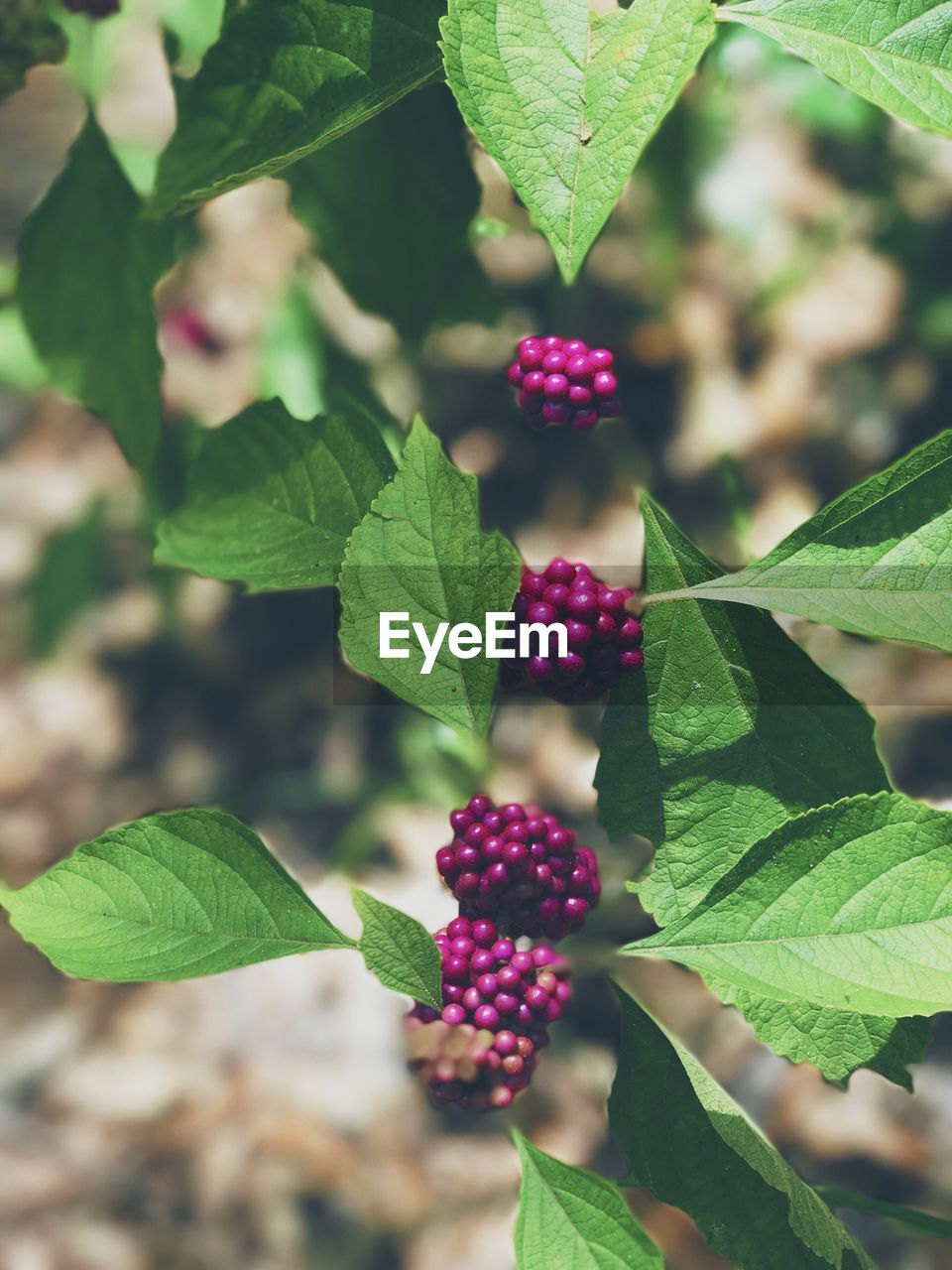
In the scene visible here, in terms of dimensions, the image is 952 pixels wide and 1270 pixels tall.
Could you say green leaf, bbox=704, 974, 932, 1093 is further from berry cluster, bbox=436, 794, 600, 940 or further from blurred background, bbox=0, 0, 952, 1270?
blurred background, bbox=0, 0, 952, 1270

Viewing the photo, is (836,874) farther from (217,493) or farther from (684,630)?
(217,493)

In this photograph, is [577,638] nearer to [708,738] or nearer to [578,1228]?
[708,738]

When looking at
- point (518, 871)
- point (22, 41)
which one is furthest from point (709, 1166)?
point (22, 41)

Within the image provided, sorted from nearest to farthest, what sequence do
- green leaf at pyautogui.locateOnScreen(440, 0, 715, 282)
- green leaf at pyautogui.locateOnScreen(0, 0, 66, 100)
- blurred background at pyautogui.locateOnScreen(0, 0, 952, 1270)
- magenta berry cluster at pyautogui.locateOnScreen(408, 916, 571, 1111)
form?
green leaf at pyautogui.locateOnScreen(440, 0, 715, 282) → magenta berry cluster at pyautogui.locateOnScreen(408, 916, 571, 1111) → green leaf at pyautogui.locateOnScreen(0, 0, 66, 100) → blurred background at pyautogui.locateOnScreen(0, 0, 952, 1270)

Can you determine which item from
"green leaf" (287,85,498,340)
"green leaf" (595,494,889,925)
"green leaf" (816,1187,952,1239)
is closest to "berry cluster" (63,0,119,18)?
"green leaf" (287,85,498,340)

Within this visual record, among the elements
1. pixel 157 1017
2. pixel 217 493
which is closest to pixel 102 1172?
pixel 157 1017

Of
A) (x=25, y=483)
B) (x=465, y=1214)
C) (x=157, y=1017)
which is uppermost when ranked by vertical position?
(x=25, y=483)

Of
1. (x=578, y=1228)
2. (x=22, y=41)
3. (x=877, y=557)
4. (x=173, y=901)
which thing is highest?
(x=22, y=41)
